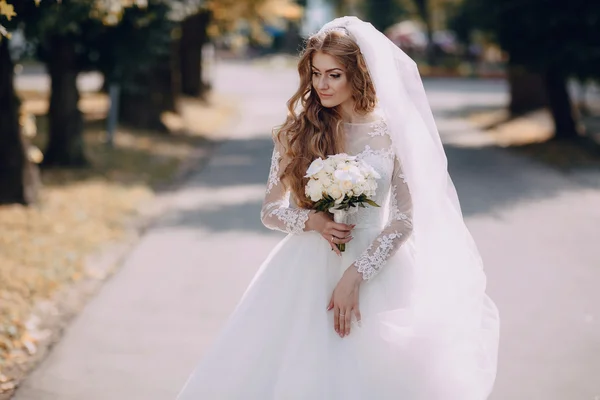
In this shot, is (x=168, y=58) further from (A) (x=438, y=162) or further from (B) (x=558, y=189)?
(A) (x=438, y=162)

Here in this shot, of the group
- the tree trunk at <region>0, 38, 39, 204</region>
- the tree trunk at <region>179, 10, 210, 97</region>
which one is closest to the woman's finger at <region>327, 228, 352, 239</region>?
the tree trunk at <region>0, 38, 39, 204</region>

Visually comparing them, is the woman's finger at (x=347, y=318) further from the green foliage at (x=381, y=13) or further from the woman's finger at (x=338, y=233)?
the green foliage at (x=381, y=13)

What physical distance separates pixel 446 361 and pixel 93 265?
524 cm

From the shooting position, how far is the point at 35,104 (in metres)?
24.2

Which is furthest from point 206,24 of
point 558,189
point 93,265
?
point 93,265

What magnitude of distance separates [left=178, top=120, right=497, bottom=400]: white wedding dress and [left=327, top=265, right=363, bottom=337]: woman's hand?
0.13 feet

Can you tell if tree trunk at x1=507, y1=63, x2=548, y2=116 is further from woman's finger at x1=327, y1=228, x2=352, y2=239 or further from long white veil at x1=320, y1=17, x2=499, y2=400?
woman's finger at x1=327, y1=228, x2=352, y2=239

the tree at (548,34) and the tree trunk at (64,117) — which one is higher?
the tree at (548,34)

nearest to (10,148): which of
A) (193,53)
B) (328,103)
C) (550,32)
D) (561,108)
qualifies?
(328,103)

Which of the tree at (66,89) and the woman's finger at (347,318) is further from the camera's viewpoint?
the tree at (66,89)

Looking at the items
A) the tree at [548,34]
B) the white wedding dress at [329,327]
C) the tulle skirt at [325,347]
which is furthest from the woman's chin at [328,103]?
the tree at [548,34]

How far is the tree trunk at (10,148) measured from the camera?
34.2 feet

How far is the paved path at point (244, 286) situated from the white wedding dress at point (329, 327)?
1434mm

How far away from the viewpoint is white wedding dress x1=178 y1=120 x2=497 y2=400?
3689 mm
